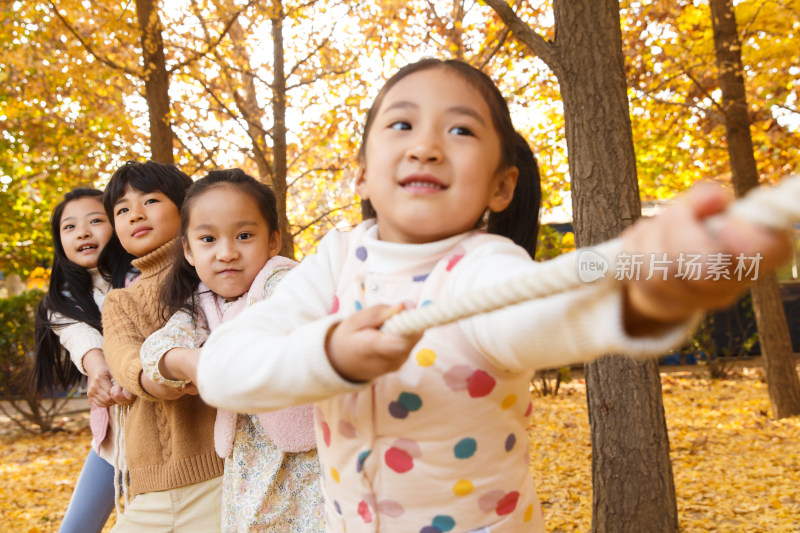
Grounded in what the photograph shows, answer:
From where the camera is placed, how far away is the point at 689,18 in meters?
7.77

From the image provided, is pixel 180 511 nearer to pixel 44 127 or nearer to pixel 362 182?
pixel 362 182

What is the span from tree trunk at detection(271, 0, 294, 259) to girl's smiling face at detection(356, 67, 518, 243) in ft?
16.7

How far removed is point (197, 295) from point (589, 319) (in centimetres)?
164

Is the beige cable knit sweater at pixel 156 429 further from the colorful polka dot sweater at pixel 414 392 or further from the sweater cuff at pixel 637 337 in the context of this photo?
the sweater cuff at pixel 637 337

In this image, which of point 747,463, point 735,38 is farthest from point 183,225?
point 735,38

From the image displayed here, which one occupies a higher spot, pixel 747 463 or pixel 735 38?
pixel 735 38

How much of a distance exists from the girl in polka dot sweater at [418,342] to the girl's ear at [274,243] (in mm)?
756

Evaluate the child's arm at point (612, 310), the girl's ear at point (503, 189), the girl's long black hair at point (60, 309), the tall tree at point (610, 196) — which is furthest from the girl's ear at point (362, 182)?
the tall tree at point (610, 196)

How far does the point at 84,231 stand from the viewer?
302 centimetres

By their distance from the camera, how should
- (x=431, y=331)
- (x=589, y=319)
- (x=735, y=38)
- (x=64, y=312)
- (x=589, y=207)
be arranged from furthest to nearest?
(x=735, y=38) < (x=589, y=207) < (x=64, y=312) < (x=431, y=331) < (x=589, y=319)

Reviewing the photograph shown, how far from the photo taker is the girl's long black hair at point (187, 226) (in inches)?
87.0

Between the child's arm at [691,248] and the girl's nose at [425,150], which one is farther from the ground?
the girl's nose at [425,150]

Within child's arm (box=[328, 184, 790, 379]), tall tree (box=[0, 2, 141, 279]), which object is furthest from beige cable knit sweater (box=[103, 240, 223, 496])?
tall tree (box=[0, 2, 141, 279])

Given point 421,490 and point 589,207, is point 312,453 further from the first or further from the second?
point 589,207
